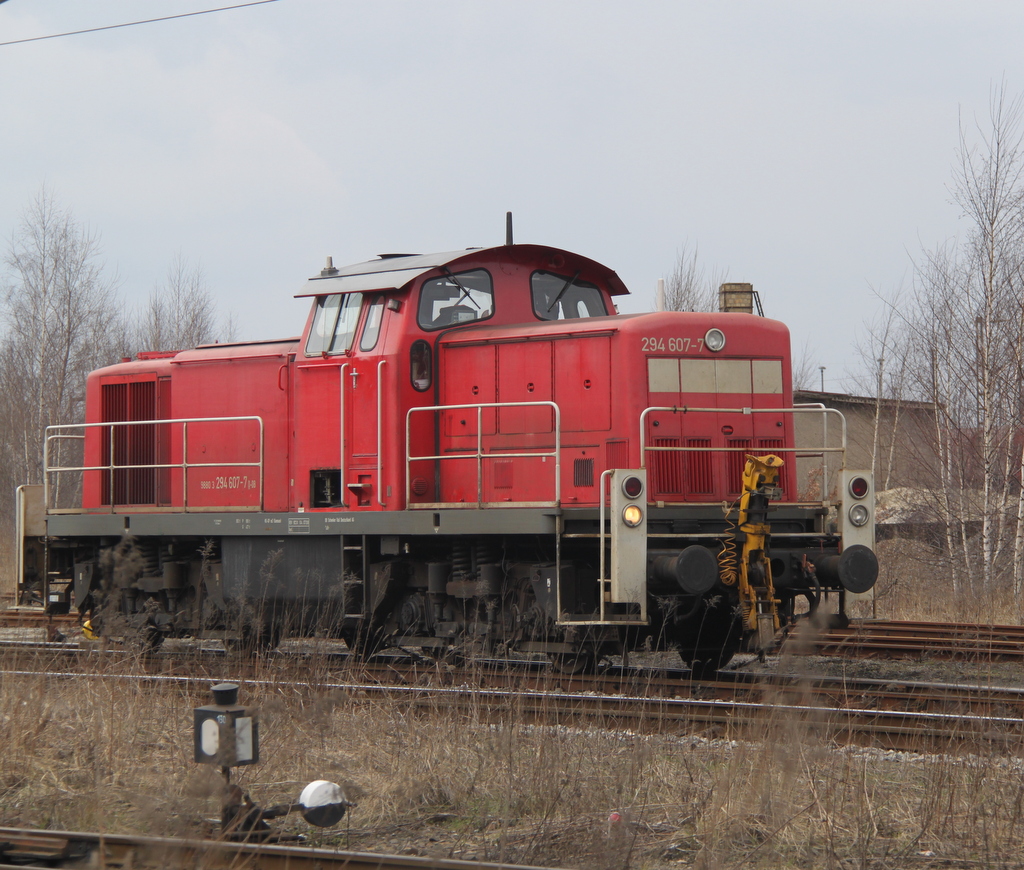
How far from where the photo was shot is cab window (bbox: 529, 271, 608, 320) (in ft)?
33.5

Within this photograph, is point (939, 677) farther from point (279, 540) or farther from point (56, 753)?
point (56, 753)

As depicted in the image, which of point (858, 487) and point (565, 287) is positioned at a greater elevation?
point (565, 287)

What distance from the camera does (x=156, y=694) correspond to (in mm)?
7586

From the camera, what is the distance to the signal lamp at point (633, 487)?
8.09 meters

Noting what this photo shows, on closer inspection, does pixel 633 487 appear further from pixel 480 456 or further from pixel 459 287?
pixel 459 287

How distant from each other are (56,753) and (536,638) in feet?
13.0

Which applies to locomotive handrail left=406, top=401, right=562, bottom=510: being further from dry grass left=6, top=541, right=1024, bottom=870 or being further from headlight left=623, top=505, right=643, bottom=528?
dry grass left=6, top=541, right=1024, bottom=870

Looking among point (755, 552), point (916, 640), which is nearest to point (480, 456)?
point (755, 552)

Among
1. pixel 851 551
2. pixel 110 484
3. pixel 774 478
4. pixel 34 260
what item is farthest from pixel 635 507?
pixel 34 260

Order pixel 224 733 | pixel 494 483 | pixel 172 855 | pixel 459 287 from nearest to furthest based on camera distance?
pixel 172 855 < pixel 224 733 < pixel 494 483 < pixel 459 287

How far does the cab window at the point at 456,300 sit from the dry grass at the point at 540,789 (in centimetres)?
405

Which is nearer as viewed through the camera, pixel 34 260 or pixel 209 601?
pixel 209 601

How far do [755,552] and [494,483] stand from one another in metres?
2.33

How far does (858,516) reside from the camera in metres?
8.76
